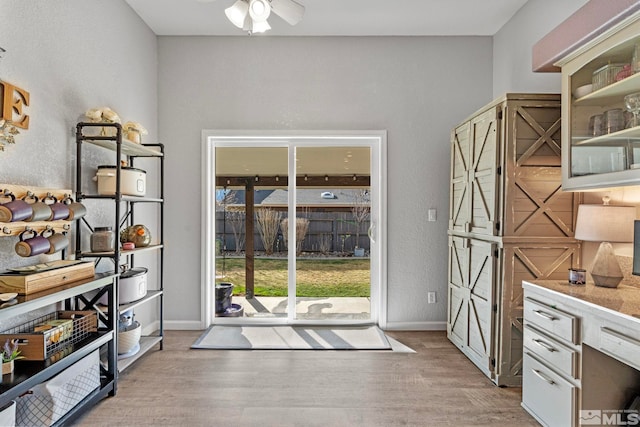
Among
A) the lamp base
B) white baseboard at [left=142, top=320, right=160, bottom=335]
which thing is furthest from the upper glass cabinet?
white baseboard at [left=142, top=320, right=160, bottom=335]

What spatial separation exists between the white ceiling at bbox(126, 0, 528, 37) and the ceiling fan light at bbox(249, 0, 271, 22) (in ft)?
4.25

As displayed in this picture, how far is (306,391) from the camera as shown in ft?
A: 9.04

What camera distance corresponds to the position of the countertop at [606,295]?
186 centimetres

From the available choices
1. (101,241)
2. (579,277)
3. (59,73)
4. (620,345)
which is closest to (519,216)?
(579,277)

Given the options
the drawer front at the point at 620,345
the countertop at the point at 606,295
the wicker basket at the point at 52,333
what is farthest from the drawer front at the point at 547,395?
the wicker basket at the point at 52,333

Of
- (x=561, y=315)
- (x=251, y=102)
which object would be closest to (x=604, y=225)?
(x=561, y=315)

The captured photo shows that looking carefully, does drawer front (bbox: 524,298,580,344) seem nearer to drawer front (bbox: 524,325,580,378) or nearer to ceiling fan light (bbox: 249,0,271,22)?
drawer front (bbox: 524,325,580,378)

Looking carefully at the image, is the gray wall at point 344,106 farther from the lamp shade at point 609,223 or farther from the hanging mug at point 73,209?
the lamp shade at point 609,223

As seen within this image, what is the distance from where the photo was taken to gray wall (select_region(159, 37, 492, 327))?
411 centimetres

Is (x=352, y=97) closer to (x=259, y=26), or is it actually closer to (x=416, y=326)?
(x=259, y=26)

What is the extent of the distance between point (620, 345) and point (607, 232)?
0.78 meters

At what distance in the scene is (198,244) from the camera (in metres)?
4.18

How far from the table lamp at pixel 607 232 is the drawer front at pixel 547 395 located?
641 millimetres

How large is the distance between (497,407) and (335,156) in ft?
9.05
